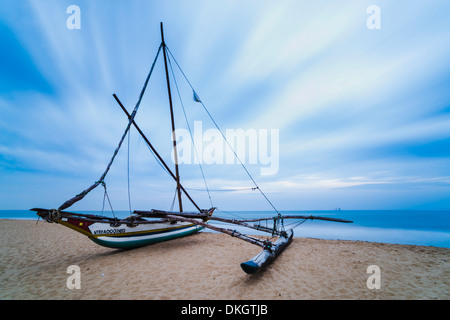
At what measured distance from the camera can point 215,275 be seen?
6.59 m

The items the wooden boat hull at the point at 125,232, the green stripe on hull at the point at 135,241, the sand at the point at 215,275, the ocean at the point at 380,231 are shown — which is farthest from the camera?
the ocean at the point at 380,231

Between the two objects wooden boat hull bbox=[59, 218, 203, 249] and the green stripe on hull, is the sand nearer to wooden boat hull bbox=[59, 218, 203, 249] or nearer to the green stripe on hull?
the green stripe on hull

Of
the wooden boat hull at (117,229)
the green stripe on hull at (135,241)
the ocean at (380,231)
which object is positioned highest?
the wooden boat hull at (117,229)

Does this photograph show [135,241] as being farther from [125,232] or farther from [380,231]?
[380,231]

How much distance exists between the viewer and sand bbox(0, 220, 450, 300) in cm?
526

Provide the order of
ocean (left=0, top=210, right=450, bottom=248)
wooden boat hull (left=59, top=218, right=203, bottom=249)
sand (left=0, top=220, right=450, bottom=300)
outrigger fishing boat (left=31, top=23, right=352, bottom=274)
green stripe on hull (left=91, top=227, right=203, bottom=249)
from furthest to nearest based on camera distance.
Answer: ocean (left=0, top=210, right=450, bottom=248), green stripe on hull (left=91, top=227, right=203, bottom=249), wooden boat hull (left=59, top=218, right=203, bottom=249), outrigger fishing boat (left=31, top=23, right=352, bottom=274), sand (left=0, top=220, right=450, bottom=300)

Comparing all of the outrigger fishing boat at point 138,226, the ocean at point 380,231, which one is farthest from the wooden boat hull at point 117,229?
the ocean at point 380,231

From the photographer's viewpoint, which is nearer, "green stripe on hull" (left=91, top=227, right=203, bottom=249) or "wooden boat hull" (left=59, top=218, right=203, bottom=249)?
"wooden boat hull" (left=59, top=218, right=203, bottom=249)

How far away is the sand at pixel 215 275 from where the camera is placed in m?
5.26

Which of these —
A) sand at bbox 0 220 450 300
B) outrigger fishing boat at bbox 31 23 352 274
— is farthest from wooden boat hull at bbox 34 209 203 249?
sand at bbox 0 220 450 300

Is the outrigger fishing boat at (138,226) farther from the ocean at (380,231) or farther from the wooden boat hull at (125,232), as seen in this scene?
the ocean at (380,231)

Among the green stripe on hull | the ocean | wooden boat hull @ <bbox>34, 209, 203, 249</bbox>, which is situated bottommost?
the ocean
